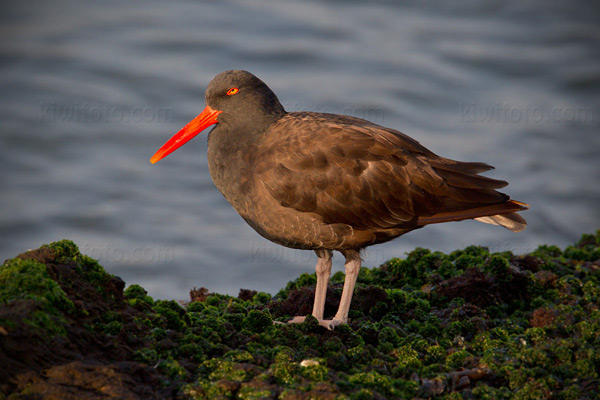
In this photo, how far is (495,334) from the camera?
5.24m

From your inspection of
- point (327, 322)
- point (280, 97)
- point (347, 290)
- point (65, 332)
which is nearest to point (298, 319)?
point (327, 322)

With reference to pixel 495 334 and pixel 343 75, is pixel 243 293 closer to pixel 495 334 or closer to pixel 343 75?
pixel 495 334

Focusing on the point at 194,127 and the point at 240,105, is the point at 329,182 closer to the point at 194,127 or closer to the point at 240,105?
the point at 240,105

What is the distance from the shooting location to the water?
10273 mm

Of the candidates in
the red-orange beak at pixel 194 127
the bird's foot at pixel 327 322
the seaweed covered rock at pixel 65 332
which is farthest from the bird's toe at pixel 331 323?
the red-orange beak at pixel 194 127

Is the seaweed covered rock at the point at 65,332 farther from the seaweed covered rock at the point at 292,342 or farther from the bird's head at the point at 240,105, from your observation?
the bird's head at the point at 240,105

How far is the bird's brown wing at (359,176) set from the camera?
574cm

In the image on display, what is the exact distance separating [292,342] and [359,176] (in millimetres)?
1684

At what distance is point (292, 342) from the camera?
486 cm

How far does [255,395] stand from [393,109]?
929cm

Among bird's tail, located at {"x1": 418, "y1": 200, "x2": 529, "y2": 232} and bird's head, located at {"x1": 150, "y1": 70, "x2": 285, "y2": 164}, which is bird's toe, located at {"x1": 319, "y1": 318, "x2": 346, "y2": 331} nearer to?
bird's tail, located at {"x1": 418, "y1": 200, "x2": 529, "y2": 232}

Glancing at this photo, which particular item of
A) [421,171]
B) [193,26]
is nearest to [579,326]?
[421,171]

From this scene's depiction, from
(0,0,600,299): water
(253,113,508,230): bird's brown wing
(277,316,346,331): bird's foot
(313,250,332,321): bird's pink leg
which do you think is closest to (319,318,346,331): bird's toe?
(277,316,346,331): bird's foot

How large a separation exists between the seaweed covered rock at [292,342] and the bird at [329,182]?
0.54 meters
